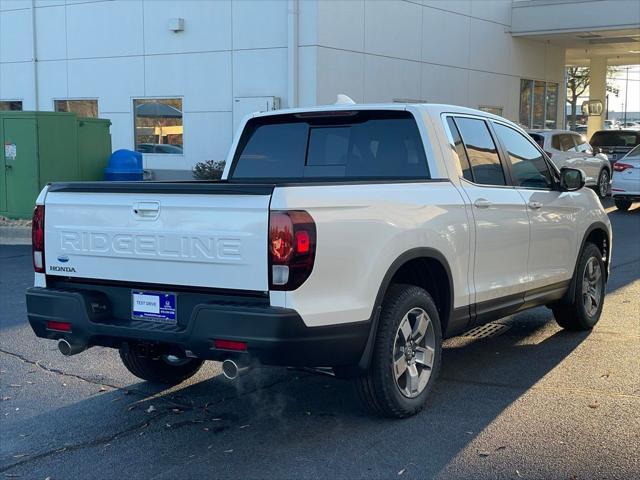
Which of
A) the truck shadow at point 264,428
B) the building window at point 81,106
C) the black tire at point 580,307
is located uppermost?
the building window at point 81,106

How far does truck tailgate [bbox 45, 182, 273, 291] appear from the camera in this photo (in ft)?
13.9

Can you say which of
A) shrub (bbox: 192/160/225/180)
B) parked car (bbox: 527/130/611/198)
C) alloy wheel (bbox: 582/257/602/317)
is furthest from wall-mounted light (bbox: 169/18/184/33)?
alloy wheel (bbox: 582/257/602/317)

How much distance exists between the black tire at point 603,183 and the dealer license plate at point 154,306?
1797 centimetres

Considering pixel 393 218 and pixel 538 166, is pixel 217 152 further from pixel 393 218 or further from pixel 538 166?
pixel 393 218

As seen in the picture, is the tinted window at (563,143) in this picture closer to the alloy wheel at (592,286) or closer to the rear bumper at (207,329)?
the alloy wheel at (592,286)

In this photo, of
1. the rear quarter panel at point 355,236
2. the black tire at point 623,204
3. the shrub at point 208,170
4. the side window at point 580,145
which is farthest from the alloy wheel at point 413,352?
the side window at point 580,145

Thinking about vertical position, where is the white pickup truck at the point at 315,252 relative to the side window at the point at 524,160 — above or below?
below

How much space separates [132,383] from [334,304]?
7.53 feet

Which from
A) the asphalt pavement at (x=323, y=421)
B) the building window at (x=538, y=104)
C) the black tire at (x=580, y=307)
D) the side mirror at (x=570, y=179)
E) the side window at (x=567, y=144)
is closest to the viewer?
the asphalt pavement at (x=323, y=421)

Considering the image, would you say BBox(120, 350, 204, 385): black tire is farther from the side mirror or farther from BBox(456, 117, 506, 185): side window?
the side mirror

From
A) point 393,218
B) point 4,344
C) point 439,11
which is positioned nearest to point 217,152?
point 439,11

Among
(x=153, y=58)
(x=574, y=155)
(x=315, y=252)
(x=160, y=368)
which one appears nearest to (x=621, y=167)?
(x=574, y=155)

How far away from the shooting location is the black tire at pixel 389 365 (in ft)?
15.5

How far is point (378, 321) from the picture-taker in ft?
15.5
